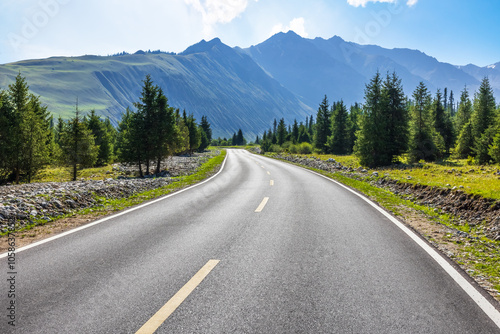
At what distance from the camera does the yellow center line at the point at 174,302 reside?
2.76 meters

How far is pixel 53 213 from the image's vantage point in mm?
7840

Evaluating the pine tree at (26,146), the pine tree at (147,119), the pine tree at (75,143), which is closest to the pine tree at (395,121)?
the pine tree at (147,119)

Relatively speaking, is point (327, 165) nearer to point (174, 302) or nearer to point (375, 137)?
point (375, 137)

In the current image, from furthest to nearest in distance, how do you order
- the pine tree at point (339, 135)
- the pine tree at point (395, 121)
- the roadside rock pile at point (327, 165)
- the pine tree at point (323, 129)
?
1. the pine tree at point (323, 129)
2. the pine tree at point (339, 135)
3. the pine tree at point (395, 121)
4. the roadside rock pile at point (327, 165)

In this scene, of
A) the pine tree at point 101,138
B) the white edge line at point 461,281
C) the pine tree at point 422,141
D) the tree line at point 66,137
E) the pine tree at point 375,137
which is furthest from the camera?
the pine tree at point 101,138

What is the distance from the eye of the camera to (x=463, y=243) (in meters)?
5.75

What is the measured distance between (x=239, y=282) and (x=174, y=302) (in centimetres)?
98

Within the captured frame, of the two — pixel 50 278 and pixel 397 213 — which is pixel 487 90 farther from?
pixel 50 278

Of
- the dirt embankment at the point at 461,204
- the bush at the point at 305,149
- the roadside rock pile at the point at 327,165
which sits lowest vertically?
the dirt embankment at the point at 461,204

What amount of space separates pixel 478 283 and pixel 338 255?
204cm

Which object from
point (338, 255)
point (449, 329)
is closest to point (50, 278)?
point (338, 255)

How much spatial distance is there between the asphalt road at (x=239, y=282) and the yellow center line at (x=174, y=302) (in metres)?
Answer: 0.02

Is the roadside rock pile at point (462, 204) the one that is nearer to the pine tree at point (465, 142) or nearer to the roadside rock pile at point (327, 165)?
the roadside rock pile at point (327, 165)

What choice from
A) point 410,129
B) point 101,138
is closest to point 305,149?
point 410,129
